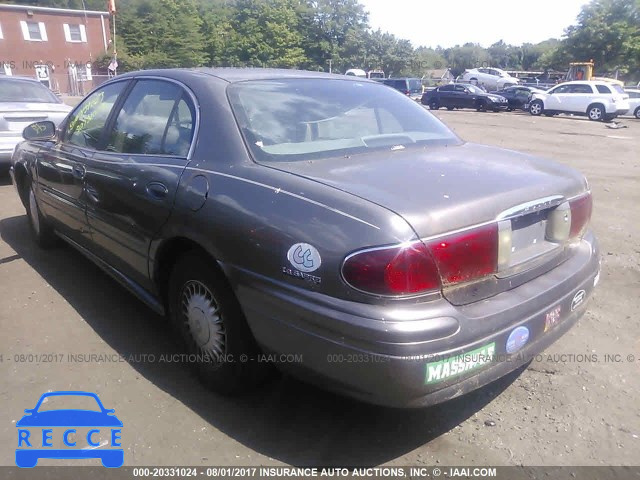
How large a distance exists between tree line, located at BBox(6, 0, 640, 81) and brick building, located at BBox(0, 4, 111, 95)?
2367 millimetres

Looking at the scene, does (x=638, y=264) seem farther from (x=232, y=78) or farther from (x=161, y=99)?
(x=161, y=99)

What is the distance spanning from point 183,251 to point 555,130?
17.4 m

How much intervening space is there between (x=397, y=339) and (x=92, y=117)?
3073 mm

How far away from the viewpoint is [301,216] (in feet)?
7.19

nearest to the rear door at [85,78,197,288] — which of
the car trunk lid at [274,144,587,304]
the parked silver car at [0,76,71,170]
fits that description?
the car trunk lid at [274,144,587,304]

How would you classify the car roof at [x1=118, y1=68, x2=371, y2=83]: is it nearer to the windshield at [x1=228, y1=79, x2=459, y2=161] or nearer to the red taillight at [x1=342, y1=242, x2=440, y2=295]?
the windshield at [x1=228, y1=79, x2=459, y2=161]

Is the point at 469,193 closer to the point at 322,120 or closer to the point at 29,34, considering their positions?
the point at 322,120

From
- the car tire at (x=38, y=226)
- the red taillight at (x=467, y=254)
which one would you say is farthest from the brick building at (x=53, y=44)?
the red taillight at (x=467, y=254)

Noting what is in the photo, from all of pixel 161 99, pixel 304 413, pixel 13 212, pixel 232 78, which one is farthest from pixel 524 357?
→ pixel 13 212

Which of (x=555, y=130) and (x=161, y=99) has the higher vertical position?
(x=161, y=99)

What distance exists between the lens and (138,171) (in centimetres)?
309

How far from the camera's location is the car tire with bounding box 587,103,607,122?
21.8 m

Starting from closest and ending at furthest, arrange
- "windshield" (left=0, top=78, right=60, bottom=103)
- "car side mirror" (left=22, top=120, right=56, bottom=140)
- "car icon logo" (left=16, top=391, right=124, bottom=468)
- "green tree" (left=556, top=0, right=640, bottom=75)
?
"car icon logo" (left=16, top=391, right=124, bottom=468), "car side mirror" (left=22, top=120, right=56, bottom=140), "windshield" (left=0, top=78, right=60, bottom=103), "green tree" (left=556, top=0, right=640, bottom=75)

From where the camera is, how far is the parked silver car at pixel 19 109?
7734mm
